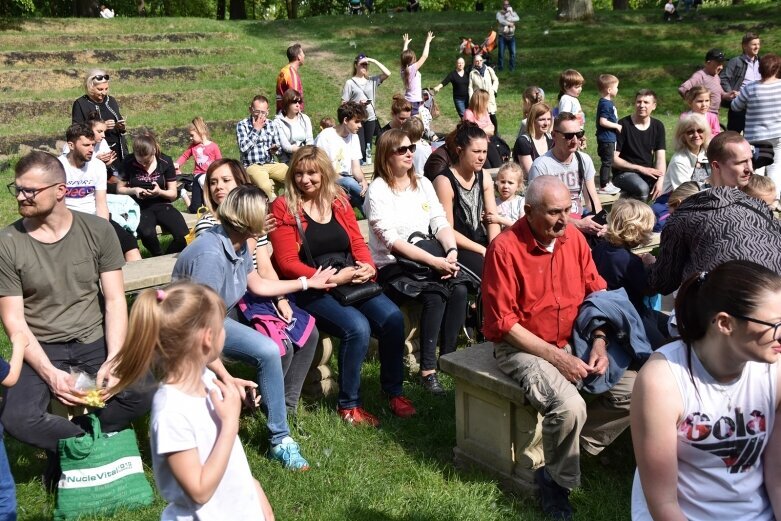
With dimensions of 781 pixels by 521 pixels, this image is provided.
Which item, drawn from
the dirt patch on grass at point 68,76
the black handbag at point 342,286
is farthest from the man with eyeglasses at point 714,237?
the dirt patch on grass at point 68,76

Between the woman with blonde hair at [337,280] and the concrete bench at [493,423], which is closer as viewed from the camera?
the concrete bench at [493,423]

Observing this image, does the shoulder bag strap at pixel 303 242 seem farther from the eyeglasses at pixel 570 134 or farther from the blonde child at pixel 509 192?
the eyeglasses at pixel 570 134

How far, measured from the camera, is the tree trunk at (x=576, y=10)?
83.0 feet

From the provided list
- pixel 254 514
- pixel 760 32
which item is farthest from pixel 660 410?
pixel 760 32

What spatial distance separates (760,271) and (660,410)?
512mm

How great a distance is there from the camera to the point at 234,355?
4551mm

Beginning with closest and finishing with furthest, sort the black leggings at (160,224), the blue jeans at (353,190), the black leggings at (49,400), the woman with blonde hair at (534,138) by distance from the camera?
the black leggings at (49,400), the black leggings at (160,224), the woman with blonde hair at (534,138), the blue jeans at (353,190)

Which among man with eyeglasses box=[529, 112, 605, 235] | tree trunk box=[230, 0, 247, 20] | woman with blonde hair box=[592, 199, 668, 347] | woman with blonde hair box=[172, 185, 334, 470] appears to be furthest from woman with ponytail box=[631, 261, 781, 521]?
tree trunk box=[230, 0, 247, 20]

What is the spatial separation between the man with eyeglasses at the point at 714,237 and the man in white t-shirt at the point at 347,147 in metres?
5.35

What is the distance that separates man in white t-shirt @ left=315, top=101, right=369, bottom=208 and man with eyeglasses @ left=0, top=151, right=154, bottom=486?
16.2 feet

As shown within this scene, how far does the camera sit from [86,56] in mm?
18719

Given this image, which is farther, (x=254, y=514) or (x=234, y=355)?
(x=234, y=355)

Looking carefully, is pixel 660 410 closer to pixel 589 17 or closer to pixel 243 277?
pixel 243 277

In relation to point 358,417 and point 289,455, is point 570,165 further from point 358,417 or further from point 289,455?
point 289,455
